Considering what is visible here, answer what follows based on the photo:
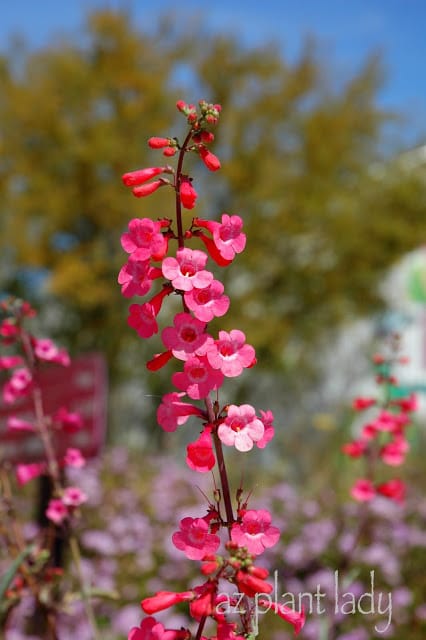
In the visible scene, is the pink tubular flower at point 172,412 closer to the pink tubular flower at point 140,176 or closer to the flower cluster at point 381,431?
the pink tubular flower at point 140,176

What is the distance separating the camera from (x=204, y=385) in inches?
38.8

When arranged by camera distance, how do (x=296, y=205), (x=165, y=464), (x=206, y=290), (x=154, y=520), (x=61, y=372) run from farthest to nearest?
(x=296, y=205) < (x=165, y=464) < (x=154, y=520) < (x=61, y=372) < (x=206, y=290)

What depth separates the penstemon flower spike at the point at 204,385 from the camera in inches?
37.8

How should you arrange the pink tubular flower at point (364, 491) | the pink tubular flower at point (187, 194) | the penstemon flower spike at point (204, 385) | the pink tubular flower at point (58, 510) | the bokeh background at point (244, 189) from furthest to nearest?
the bokeh background at point (244, 189)
the pink tubular flower at point (364, 491)
the pink tubular flower at point (58, 510)
the pink tubular flower at point (187, 194)
the penstemon flower spike at point (204, 385)

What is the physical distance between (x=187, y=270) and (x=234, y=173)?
10664 millimetres

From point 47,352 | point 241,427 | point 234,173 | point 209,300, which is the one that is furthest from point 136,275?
point 234,173

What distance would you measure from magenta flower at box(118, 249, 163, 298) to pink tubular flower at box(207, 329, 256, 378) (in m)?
0.13

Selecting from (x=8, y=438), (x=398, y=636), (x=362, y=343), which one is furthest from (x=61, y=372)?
(x=362, y=343)

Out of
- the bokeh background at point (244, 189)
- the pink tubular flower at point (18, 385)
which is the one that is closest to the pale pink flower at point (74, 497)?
the pink tubular flower at point (18, 385)

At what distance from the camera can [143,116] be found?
11797 millimetres

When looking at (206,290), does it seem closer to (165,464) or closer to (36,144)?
(165,464)

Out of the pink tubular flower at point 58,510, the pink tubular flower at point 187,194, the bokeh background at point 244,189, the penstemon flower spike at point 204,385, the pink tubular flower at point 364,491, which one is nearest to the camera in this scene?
the penstemon flower spike at point 204,385

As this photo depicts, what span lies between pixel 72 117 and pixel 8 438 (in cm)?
948

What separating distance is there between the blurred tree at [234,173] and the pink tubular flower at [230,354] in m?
10.3
